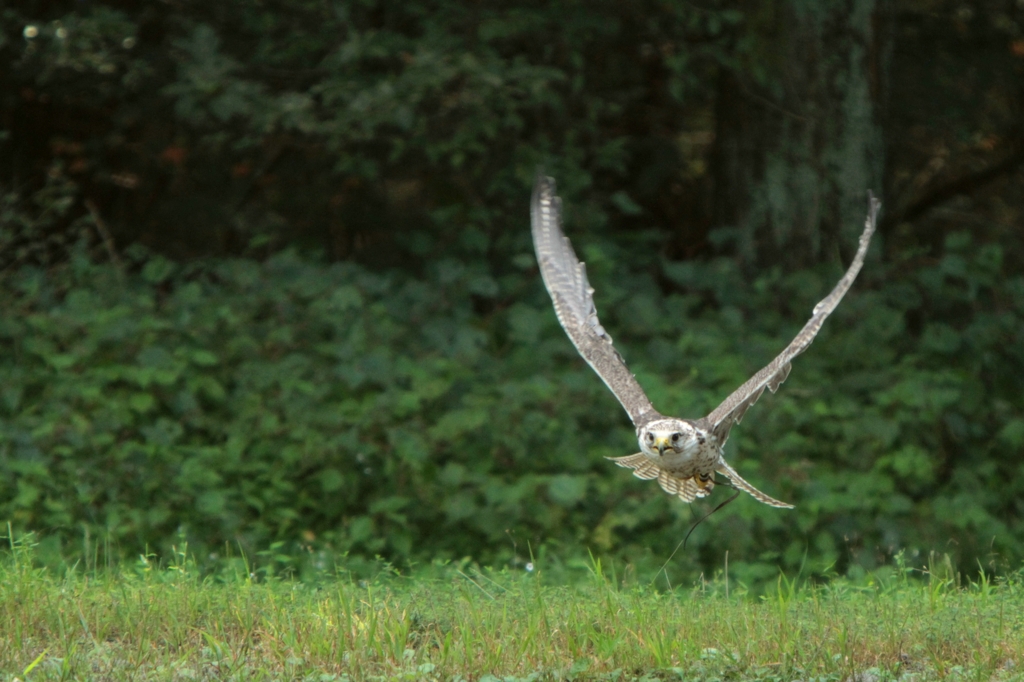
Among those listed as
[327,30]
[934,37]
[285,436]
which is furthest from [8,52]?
[934,37]

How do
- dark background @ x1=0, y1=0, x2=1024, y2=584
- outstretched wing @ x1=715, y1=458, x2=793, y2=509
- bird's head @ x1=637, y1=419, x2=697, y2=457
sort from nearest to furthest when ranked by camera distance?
bird's head @ x1=637, y1=419, x2=697, y2=457 < outstretched wing @ x1=715, y1=458, x2=793, y2=509 < dark background @ x1=0, y1=0, x2=1024, y2=584

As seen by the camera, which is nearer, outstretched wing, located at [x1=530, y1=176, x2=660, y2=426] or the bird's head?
the bird's head

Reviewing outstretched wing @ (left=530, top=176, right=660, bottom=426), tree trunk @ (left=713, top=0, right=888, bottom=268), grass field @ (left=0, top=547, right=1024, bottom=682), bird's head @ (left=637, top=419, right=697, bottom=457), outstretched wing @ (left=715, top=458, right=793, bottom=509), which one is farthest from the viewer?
tree trunk @ (left=713, top=0, right=888, bottom=268)

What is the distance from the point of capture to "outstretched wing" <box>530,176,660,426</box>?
5.43m

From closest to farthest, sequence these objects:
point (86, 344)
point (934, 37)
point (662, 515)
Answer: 1. point (662, 515)
2. point (86, 344)
3. point (934, 37)

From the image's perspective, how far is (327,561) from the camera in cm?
677

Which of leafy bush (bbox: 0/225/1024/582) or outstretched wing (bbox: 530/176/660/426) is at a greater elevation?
outstretched wing (bbox: 530/176/660/426)

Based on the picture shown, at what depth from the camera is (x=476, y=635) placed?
4.48 metres

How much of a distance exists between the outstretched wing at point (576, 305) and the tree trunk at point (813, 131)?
373 cm

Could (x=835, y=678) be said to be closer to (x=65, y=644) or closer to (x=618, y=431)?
(x=65, y=644)

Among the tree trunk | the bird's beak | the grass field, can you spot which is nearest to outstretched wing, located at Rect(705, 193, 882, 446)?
the bird's beak

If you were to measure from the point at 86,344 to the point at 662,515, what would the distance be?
386 centimetres

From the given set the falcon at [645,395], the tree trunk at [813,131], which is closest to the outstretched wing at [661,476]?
the falcon at [645,395]

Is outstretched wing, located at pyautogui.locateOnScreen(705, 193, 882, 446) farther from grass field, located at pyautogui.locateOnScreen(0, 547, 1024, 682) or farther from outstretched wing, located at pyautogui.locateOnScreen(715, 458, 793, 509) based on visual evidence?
grass field, located at pyautogui.locateOnScreen(0, 547, 1024, 682)
